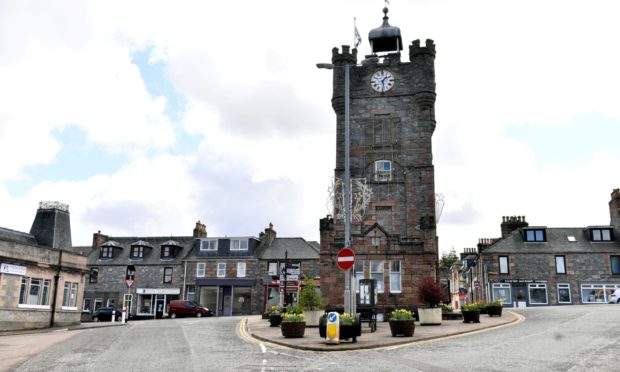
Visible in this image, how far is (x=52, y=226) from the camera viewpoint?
38969mm

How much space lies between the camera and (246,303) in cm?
5909

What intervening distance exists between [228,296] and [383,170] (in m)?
29.3

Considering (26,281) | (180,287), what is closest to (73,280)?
(26,281)

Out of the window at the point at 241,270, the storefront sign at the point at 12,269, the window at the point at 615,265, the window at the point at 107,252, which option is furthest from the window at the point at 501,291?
the window at the point at 107,252

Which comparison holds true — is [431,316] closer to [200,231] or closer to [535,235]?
[535,235]

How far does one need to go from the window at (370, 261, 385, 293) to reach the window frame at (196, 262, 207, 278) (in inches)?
1286

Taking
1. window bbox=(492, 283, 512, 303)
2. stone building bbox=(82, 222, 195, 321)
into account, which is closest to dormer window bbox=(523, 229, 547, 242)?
window bbox=(492, 283, 512, 303)

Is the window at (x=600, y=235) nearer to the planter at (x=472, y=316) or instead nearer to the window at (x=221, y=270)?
the planter at (x=472, y=316)

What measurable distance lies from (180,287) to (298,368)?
2002 inches

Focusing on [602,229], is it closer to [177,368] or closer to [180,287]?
[180,287]

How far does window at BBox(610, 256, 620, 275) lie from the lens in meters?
51.2

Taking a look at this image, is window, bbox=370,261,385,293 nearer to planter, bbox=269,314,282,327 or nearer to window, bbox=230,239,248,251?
planter, bbox=269,314,282,327

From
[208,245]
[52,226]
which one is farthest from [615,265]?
[52,226]

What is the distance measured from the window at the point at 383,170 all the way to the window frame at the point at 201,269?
2993 cm
